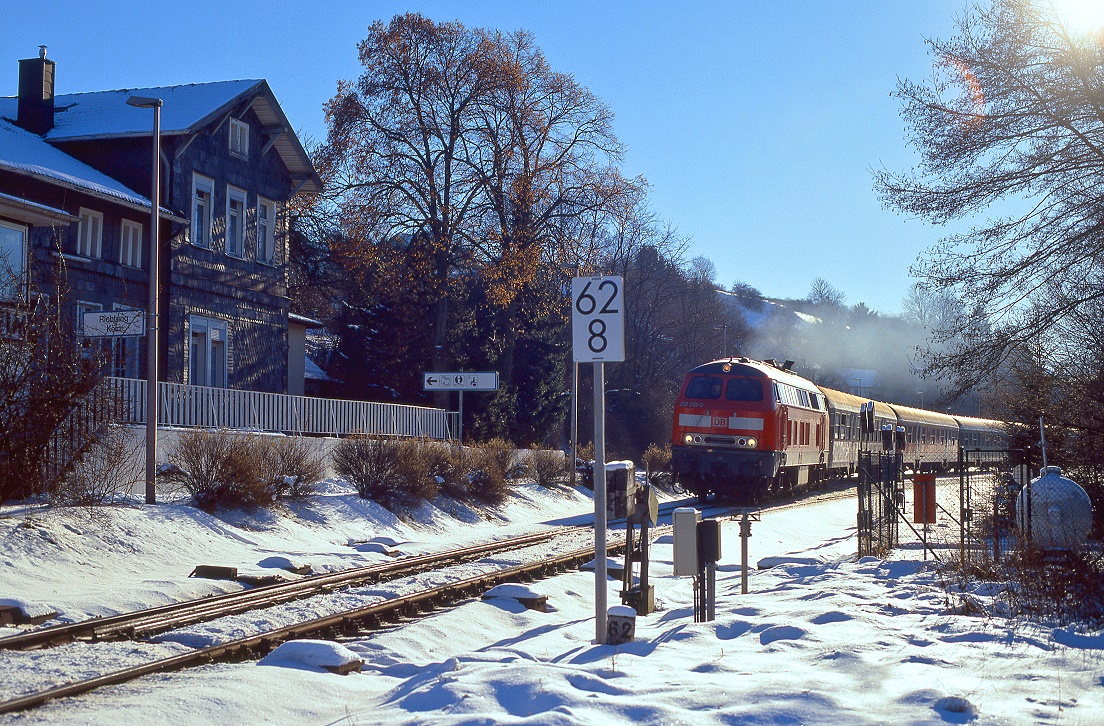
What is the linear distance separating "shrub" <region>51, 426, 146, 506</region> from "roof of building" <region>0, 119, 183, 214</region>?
9.12 meters

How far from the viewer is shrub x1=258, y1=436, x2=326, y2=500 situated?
1862 centimetres

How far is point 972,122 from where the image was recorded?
48.2 feet

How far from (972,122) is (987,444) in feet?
148

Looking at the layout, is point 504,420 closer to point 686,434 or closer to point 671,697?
point 686,434

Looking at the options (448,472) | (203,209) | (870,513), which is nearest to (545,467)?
(448,472)

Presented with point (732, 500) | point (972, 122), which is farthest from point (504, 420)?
point (972, 122)

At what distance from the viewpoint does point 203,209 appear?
28.7 m

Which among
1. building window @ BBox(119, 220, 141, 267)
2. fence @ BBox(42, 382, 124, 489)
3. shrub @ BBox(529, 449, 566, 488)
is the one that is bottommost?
shrub @ BBox(529, 449, 566, 488)

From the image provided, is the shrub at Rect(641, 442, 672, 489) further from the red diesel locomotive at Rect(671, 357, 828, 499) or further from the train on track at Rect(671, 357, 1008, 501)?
the red diesel locomotive at Rect(671, 357, 828, 499)

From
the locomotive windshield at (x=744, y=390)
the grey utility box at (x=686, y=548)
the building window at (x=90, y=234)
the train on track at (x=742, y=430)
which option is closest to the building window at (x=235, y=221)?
the building window at (x=90, y=234)

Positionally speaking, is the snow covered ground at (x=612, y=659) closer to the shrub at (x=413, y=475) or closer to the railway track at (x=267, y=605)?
the railway track at (x=267, y=605)

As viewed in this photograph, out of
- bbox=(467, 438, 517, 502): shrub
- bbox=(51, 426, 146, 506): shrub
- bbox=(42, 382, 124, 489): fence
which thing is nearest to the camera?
bbox=(42, 382, 124, 489): fence

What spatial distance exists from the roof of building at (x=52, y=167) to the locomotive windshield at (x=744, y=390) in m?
14.4

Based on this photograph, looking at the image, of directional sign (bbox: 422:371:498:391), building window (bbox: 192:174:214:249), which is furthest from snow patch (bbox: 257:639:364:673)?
building window (bbox: 192:174:214:249)
